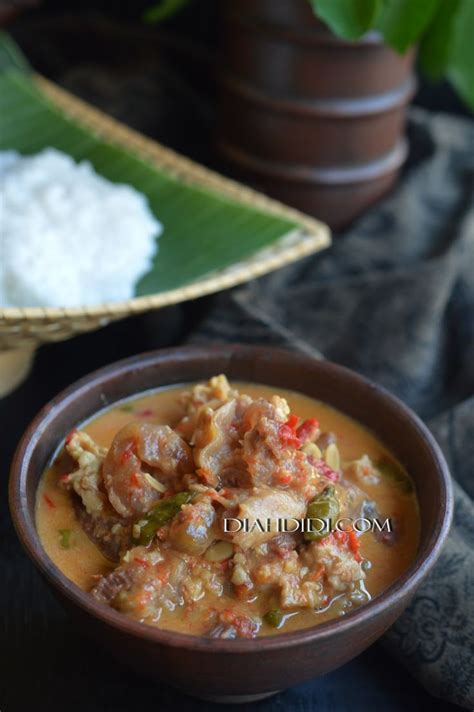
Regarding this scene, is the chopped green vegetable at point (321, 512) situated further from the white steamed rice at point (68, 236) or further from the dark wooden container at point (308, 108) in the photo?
the dark wooden container at point (308, 108)

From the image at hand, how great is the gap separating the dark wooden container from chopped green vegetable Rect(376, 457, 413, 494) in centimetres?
164

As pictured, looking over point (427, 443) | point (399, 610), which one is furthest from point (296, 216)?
point (399, 610)

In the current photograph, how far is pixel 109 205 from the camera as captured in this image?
2754 mm

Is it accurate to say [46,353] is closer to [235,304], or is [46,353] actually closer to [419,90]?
[235,304]

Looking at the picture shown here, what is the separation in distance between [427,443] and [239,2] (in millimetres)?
1890

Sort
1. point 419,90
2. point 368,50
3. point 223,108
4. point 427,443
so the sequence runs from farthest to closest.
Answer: point 419,90 < point 223,108 < point 368,50 < point 427,443

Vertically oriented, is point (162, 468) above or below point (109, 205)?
above

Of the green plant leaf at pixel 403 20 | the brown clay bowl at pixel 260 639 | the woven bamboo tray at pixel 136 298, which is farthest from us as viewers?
the green plant leaf at pixel 403 20

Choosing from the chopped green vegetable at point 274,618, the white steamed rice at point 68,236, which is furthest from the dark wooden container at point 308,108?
the chopped green vegetable at point 274,618

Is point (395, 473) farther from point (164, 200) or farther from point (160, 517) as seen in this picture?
point (164, 200)

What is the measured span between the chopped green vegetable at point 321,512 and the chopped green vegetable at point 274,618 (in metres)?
0.13

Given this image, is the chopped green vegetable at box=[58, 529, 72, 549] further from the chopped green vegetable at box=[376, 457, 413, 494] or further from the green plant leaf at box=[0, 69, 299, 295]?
the green plant leaf at box=[0, 69, 299, 295]

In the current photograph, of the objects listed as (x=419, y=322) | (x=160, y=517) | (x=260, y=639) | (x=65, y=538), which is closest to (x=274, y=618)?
(x=260, y=639)

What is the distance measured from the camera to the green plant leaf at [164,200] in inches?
106
